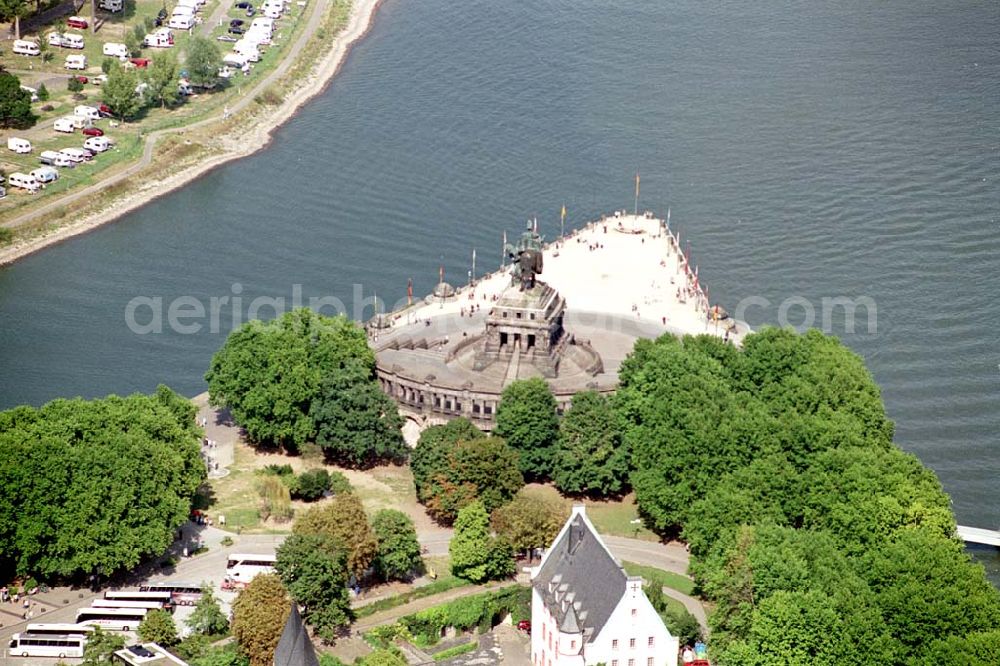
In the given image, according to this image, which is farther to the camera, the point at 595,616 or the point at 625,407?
the point at 625,407

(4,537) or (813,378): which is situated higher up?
(813,378)

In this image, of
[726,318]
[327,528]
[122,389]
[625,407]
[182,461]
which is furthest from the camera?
[726,318]

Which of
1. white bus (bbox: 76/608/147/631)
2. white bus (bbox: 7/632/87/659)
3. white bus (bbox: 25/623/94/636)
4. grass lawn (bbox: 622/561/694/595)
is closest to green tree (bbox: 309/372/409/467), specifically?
grass lawn (bbox: 622/561/694/595)

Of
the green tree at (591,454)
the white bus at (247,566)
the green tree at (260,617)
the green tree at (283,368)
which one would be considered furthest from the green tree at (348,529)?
the green tree at (283,368)

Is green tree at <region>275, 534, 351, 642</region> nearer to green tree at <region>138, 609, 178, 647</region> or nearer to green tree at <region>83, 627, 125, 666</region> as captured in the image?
green tree at <region>138, 609, 178, 647</region>

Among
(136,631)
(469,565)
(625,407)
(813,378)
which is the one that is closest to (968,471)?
(813,378)

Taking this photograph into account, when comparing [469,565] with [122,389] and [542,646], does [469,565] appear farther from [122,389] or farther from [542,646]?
[122,389]

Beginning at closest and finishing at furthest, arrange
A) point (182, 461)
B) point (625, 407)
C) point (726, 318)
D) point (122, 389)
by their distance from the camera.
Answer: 1. point (182, 461)
2. point (625, 407)
3. point (122, 389)
4. point (726, 318)
